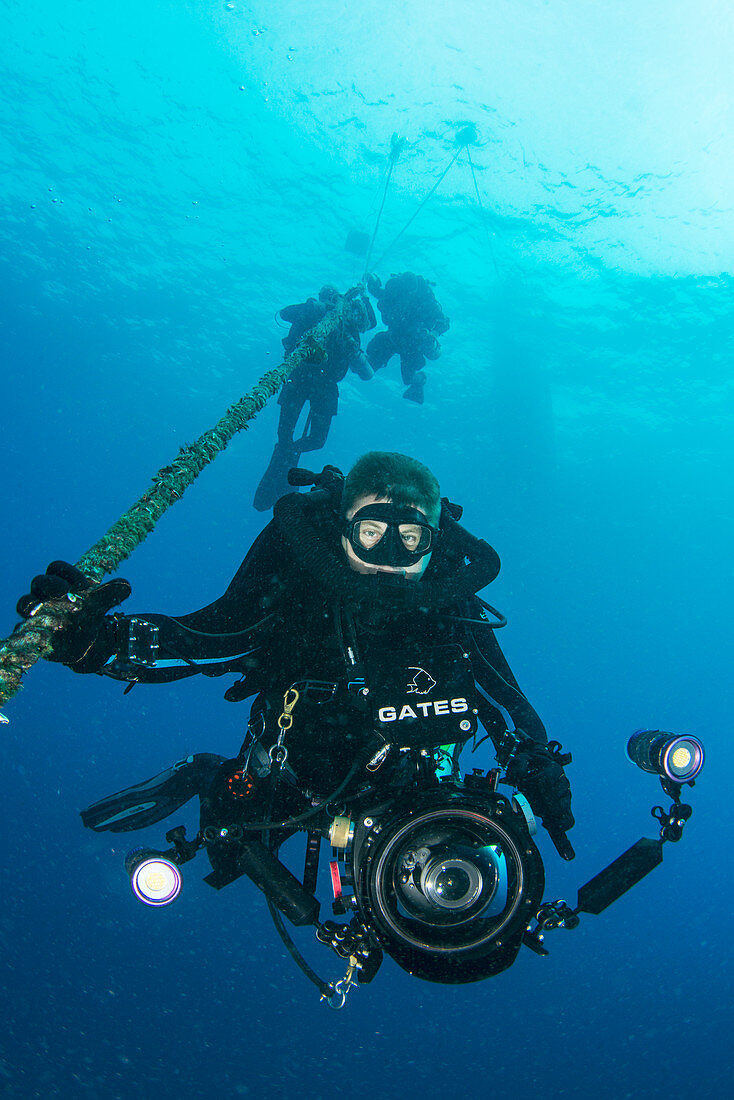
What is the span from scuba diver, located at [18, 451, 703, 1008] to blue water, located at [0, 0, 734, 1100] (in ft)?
41.0

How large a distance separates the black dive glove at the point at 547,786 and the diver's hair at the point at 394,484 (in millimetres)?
1439

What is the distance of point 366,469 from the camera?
317 centimetres

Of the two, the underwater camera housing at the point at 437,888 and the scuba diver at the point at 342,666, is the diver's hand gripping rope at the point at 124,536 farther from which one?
the underwater camera housing at the point at 437,888

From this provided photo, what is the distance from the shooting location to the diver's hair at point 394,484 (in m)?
3.03

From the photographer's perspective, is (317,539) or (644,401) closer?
(317,539)

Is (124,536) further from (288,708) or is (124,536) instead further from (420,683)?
→ (420,683)

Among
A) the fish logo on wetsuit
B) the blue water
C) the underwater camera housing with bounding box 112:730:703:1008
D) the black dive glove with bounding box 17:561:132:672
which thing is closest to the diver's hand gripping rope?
the black dive glove with bounding box 17:561:132:672

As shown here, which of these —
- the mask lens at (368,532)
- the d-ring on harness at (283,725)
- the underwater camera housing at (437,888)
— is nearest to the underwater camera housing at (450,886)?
the underwater camera housing at (437,888)

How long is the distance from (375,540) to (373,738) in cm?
108

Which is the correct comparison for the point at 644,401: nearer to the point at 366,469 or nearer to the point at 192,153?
the point at 192,153

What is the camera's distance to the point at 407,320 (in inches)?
452

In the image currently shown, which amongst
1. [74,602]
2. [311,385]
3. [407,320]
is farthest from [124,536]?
[407,320]

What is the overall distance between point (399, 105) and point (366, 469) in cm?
1980

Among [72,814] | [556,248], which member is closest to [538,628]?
[556,248]
